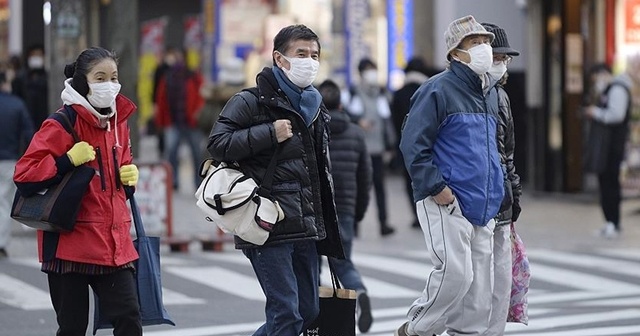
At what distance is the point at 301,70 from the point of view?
295 inches

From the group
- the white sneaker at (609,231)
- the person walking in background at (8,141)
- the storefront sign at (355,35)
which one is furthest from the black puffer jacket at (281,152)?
the storefront sign at (355,35)

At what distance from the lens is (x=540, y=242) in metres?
16.1

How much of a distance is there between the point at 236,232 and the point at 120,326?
2.34 feet

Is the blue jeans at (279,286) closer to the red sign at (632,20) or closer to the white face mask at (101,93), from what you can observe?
the white face mask at (101,93)

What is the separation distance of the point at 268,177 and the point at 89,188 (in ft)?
2.83

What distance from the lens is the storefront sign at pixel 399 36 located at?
26.8 metres

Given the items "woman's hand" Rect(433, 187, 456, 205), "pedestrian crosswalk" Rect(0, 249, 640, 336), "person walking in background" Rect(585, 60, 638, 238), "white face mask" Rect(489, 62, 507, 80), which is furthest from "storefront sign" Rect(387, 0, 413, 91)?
"woman's hand" Rect(433, 187, 456, 205)

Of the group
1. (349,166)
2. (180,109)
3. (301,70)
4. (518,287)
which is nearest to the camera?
(301,70)

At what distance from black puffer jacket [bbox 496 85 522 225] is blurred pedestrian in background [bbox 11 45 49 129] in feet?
38.8

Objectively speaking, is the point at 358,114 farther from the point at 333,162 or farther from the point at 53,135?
the point at 53,135

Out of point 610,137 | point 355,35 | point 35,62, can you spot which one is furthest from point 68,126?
point 355,35

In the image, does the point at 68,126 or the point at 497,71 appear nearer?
the point at 68,126

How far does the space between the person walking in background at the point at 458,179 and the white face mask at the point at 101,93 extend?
63.1 inches

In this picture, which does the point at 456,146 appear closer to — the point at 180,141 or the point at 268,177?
the point at 268,177
